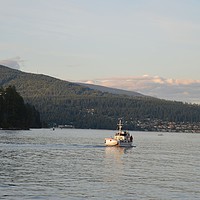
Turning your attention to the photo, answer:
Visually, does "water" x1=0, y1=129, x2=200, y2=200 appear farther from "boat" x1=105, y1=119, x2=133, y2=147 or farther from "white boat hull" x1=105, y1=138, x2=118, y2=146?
"boat" x1=105, y1=119, x2=133, y2=147

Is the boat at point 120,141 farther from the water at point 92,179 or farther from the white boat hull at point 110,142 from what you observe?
the water at point 92,179

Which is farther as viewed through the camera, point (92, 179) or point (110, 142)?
point (110, 142)

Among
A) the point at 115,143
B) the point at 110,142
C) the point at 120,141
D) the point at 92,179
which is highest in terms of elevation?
the point at 120,141

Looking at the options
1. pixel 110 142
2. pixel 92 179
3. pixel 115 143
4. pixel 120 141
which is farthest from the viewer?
pixel 120 141

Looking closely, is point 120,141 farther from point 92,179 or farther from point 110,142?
point 92,179

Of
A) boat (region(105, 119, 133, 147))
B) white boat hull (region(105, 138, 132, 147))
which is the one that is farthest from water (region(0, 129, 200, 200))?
boat (region(105, 119, 133, 147))

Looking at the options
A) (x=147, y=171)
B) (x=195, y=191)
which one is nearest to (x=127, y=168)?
(x=147, y=171)

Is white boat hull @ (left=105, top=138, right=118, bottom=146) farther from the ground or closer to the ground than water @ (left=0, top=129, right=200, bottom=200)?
farther from the ground

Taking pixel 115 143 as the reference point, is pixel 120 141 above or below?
above

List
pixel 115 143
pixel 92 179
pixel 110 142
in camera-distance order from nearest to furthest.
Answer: pixel 92 179, pixel 110 142, pixel 115 143

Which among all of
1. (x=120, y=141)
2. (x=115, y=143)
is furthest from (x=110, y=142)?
(x=120, y=141)

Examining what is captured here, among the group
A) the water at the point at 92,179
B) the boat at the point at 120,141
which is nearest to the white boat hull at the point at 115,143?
the boat at the point at 120,141

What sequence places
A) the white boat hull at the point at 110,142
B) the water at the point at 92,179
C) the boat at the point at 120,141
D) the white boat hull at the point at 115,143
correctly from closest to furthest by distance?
1. the water at the point at 92,179
2. the white boat hull at the point at 110,142
3. the white boat hull at the point at 115,143
4. the boat at the point at 120,141

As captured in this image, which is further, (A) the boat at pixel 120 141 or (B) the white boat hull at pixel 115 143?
(A) the boat at pixel 120 141
